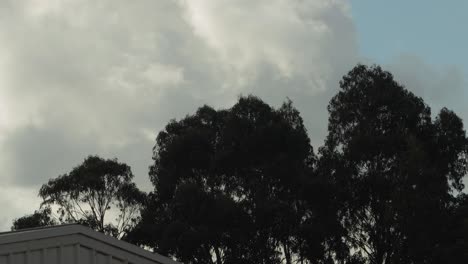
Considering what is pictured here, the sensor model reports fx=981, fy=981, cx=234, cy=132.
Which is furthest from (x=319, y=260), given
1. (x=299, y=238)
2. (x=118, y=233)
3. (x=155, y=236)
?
(x=118, y=233)

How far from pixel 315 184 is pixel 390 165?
15.2 ft

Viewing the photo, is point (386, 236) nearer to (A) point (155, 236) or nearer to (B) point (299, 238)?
(B) point (299, 238)

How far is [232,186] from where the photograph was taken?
55.3m

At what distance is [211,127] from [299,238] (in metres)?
9.45

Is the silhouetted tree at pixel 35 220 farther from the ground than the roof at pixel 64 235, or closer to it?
farther from the ground

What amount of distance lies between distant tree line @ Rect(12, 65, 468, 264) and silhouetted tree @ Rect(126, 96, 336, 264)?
0.06m

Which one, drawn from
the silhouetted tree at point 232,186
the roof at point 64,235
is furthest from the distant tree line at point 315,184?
the roof at point 64,235

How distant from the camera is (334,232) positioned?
52750mm

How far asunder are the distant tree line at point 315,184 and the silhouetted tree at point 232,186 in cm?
6

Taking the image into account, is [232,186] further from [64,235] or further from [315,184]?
[64,235]

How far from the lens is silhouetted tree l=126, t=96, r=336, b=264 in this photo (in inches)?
2036

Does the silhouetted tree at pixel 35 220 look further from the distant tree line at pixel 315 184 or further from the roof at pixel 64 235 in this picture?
the roof at pixel 64 235

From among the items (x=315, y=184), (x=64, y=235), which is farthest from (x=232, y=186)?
(x=64, y=235)

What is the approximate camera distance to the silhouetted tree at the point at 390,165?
50.4m
